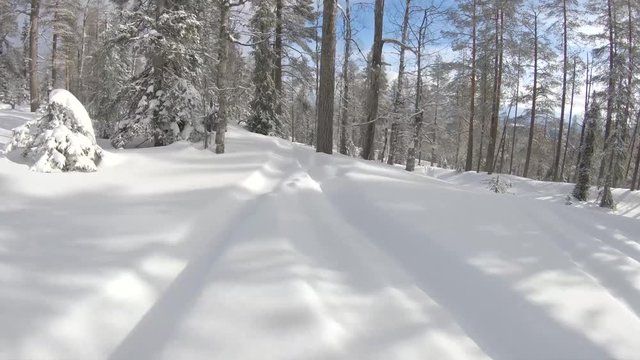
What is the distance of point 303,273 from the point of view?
10.8ft

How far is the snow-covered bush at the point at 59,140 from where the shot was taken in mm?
6004

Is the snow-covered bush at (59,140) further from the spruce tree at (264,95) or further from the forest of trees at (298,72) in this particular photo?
the spruce tree at (264,95)

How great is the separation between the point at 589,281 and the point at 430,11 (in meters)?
12.2

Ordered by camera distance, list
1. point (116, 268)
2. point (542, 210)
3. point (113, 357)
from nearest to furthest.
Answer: point (113, 357) → point (116, 268) → point (542, 210)

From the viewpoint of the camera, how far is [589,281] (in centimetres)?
355

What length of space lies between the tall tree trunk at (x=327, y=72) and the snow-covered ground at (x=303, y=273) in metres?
3.87

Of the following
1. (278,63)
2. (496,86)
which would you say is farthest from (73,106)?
(496,86)

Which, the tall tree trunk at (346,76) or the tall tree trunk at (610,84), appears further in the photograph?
the tall tree trunk at (610,84)

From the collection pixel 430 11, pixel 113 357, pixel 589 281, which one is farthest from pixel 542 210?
pixel 430 11

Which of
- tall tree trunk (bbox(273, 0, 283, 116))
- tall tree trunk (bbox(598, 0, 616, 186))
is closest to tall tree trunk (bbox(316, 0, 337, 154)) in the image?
tall tree trunk (bbox(273, 0, 283, 116))

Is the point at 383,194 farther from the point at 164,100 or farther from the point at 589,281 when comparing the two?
the point at 164,100

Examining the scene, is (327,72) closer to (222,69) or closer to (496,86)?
(222,69)

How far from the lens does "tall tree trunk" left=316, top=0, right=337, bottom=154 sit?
9039mm

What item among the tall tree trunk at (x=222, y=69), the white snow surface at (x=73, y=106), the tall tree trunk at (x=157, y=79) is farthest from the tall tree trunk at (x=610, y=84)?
the white snow surface at (x=73, y=106)
